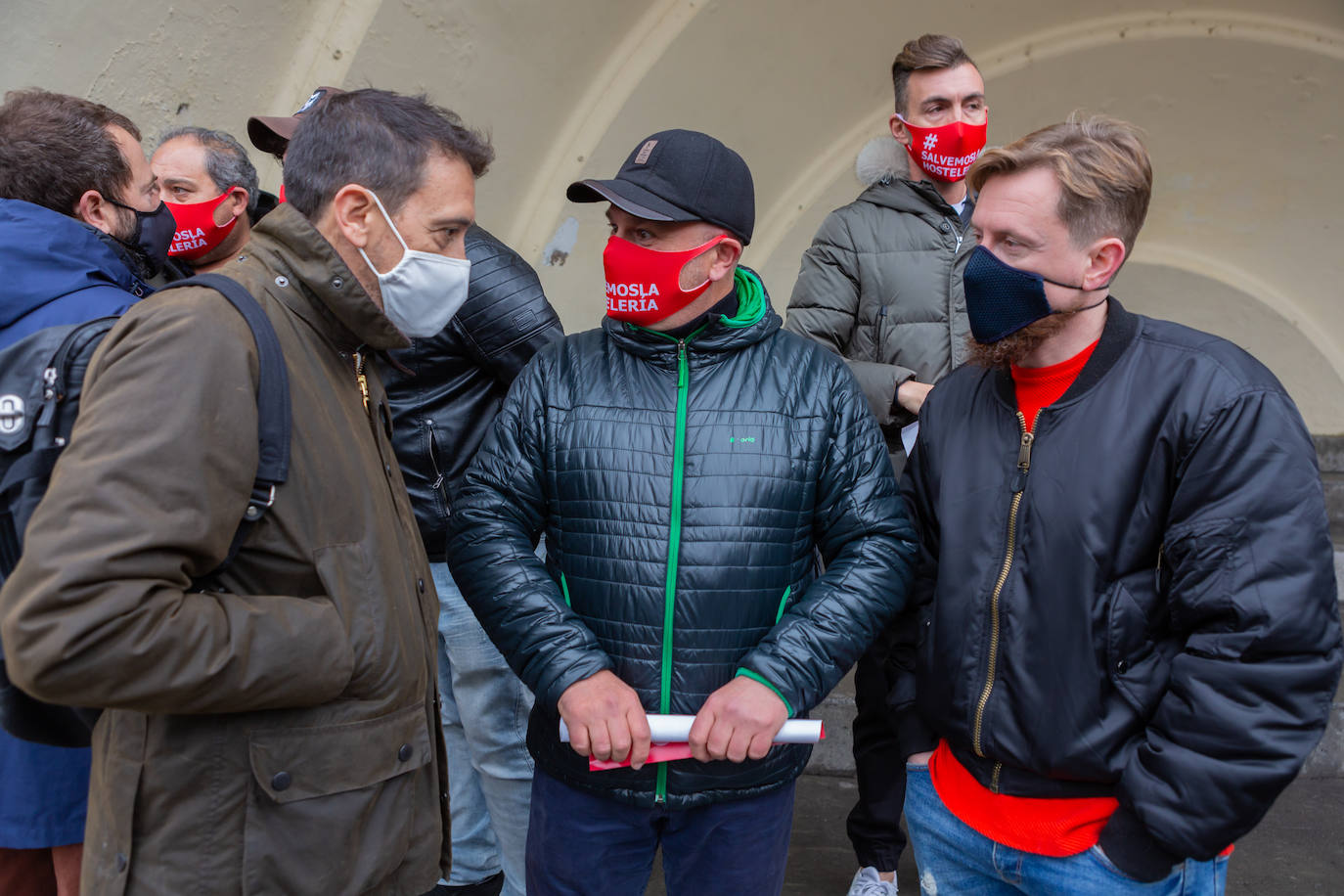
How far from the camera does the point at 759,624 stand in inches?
80.0

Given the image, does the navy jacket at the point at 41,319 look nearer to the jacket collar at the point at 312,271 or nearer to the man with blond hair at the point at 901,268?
the jacket collar at the point at 312,271

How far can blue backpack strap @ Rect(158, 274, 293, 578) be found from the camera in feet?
4.78

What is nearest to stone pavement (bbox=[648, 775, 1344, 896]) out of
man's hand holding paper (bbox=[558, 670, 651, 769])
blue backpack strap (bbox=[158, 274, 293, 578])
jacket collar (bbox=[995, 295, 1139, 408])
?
man's hand holding paper (bbox=[558, 670, 651, 769])

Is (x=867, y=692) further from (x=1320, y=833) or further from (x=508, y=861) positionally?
(x=1320, y=833)

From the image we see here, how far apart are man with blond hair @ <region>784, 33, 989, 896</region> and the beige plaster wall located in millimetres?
2247

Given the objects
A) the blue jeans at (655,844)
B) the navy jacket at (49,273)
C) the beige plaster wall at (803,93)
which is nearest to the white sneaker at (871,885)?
the blue jeans at (655,844)

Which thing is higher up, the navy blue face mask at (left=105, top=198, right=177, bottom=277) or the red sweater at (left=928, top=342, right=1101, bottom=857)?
the navy blue face mask at (left=105, top=198, right=177, bottom=277)

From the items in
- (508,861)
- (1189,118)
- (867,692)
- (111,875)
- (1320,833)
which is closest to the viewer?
(111,875)

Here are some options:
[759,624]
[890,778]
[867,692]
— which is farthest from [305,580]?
[890,778]

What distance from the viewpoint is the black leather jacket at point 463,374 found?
8.84 feet

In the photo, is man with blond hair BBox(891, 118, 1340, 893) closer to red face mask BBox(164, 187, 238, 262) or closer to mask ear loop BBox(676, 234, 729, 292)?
mask ear loop BBox(676, 234, 729, 292)

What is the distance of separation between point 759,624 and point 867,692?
826 millimetres

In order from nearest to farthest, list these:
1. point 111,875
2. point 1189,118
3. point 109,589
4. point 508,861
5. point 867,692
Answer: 1. point 109,589
2. point 111,875
3. point 867,692
4. point 508,861
5. point 1189,118

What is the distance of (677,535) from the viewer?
200 centimetres
